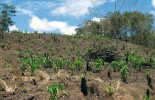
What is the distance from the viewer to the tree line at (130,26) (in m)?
69.7

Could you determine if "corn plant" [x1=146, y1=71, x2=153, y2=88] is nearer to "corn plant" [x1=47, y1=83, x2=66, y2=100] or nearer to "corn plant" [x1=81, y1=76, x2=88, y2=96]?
"corn plant" [x1=81, y1=76, x2=88, y2=96]

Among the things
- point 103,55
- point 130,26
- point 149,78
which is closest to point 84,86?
point 149,78

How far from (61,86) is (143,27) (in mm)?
50917

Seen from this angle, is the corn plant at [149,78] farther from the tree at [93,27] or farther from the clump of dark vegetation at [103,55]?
the tree at [93,27]

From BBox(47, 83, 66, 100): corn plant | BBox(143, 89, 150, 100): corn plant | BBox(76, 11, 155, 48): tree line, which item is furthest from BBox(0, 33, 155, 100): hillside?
BBox(76, 11, 155, 48): tree line

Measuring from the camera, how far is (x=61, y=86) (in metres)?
21.8

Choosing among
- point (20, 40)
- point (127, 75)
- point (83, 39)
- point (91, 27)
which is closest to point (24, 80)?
point (127, 75)

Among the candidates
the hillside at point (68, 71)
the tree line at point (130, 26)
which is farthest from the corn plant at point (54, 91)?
the tree line at point (130, 26)

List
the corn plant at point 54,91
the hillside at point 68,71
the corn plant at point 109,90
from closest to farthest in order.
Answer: the corn plant at point 54,91 < the hillside at point 68,71 < the corn plant at point 109,90

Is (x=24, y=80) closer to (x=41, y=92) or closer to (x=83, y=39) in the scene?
(x=41, y=92)

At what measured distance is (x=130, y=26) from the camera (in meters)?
69.4

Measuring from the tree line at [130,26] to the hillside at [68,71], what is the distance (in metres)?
23.6

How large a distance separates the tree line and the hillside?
23601mm

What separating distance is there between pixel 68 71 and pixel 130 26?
139ft
